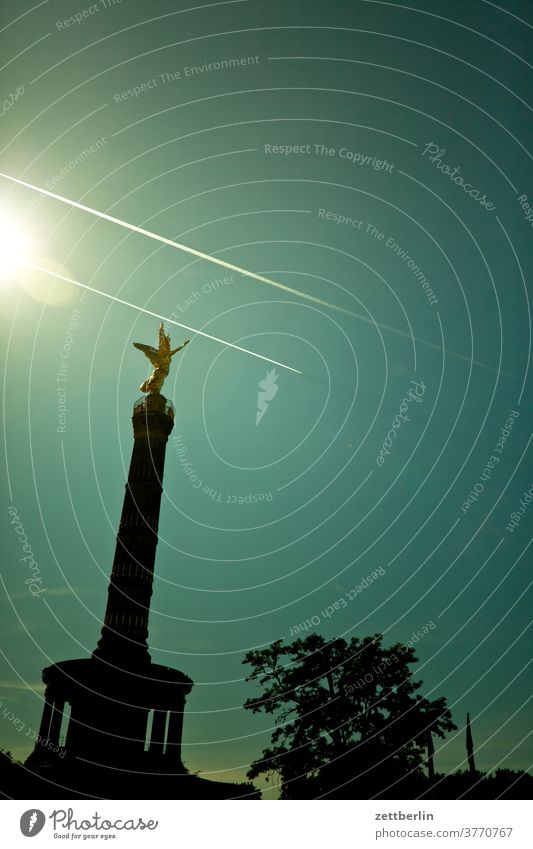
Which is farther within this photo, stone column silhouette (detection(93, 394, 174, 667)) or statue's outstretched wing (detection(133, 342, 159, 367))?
statue's outstretched wing (detection(133, 342, 159, 367))

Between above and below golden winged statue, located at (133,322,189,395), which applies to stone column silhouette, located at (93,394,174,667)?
below

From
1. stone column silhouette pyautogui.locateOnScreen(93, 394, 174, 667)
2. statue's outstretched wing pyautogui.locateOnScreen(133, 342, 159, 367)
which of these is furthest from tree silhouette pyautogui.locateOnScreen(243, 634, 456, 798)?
statue's outstretched wing pyautogui.locateOnScreen(133, 342, 159, 367)

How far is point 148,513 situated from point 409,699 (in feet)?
61.0

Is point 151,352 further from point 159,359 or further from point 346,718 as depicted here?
point 346,718

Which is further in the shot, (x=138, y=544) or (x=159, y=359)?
(x=159, y=359)

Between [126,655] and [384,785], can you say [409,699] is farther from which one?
[126,655]

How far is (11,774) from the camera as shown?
82.4ft

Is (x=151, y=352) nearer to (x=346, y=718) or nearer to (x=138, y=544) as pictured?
(x=138, y=544)

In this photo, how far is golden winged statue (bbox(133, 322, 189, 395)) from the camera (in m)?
35.2

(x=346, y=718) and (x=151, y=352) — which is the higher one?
(x=151, y=352)

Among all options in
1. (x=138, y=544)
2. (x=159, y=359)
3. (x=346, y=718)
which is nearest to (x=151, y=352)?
(x=159, y=359)

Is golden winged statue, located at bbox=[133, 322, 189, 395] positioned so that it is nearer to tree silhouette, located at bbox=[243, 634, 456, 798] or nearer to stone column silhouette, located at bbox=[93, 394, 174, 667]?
stone column silhouette, located at bbox=[93, 394, 174, 667]

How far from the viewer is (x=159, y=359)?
3522 cm
